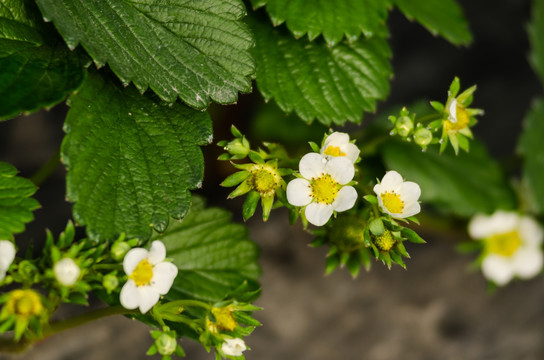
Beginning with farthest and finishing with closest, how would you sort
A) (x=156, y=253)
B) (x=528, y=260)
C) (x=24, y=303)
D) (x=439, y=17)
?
(x=528, y=260) → (x=439, y=17) → (x=156, y=253) → (x=24, y=303)

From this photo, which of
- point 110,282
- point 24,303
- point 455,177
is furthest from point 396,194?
point 455,177

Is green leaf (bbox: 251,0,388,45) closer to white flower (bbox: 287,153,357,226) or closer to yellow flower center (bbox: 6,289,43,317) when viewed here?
white flower (bbox: 287,153,357,226)

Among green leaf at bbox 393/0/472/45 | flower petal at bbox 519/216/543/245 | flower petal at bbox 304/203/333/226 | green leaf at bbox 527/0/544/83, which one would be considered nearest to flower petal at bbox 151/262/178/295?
flower petal at bbox 304/203/333/226

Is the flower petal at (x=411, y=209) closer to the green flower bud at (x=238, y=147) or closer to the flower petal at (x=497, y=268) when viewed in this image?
the green flower bud at (x=238, y=147)

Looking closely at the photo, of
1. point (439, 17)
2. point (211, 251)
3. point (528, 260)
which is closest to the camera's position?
point (211, 251)

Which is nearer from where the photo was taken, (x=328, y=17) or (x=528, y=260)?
(x=328, y=17)

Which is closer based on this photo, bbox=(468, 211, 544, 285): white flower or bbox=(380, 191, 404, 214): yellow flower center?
bbox=(380, 191, 404, 214): yellow flower center

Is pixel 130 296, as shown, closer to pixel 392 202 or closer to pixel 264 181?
pixel 264 181
